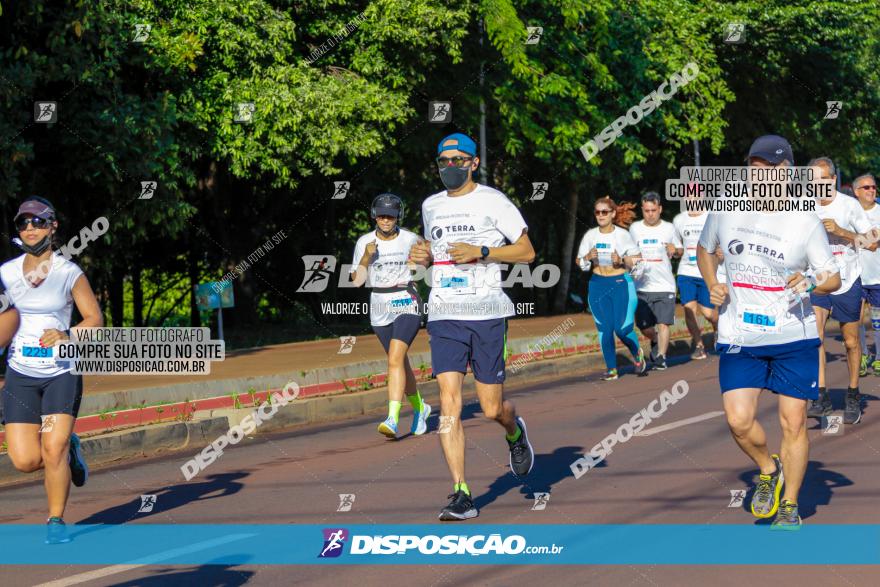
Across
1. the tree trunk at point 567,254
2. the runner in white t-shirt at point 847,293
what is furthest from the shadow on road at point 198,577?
the tree trunk at point 567,254

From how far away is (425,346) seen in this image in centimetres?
Result: 1966

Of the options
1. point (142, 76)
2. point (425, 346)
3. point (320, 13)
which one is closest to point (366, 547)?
point (425, 346)

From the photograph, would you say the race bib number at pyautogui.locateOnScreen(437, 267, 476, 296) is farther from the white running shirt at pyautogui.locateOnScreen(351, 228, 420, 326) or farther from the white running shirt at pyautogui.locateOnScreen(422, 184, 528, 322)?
the white running shirt at pyautogui.locateOnScreen(351, 228, 420, 326)

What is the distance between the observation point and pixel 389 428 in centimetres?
1112

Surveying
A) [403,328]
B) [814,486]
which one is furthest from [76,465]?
[814,486]

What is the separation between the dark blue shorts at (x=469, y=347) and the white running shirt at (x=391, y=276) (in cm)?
Result: 367

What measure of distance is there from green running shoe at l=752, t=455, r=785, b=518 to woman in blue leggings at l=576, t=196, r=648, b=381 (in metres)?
7.79

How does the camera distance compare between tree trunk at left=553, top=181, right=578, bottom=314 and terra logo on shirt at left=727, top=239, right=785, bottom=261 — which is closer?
terra logo on shirt at left=727, top=239, right=785, bottom=261

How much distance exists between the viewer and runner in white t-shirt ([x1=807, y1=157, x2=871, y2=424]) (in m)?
11.3

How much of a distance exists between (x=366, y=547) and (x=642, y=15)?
2138 centimetres

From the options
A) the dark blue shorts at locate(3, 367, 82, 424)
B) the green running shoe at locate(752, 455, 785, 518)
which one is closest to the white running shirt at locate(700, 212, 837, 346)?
the green running shoe at locate(752, 455, 785, 518)

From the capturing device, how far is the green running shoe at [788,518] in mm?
7414

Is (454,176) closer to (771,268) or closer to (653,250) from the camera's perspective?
(771,268)

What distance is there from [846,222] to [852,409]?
1647 millimetres
